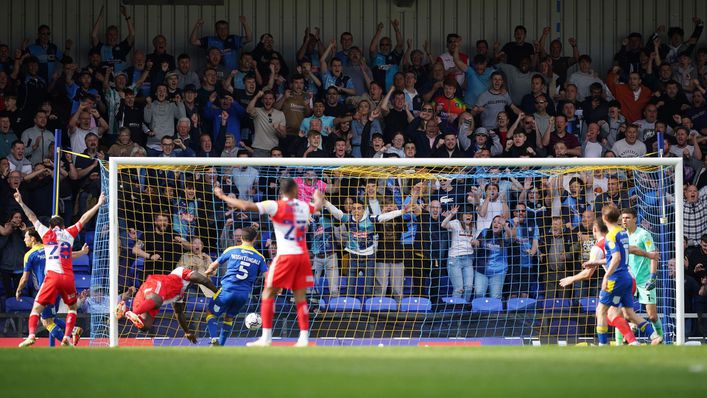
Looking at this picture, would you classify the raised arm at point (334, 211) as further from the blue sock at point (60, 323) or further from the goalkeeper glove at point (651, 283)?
the goalkeeper glove at point (651, 283)

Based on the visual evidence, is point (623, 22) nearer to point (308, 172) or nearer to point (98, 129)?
point (308, 172)

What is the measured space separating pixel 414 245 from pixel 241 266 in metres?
3.67

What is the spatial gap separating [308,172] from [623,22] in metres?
8.90

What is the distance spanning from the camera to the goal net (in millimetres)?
16062

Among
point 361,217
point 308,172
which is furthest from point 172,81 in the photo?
point 361,217

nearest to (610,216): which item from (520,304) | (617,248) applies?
(617,248)

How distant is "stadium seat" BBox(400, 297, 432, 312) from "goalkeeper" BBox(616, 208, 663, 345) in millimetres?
3111

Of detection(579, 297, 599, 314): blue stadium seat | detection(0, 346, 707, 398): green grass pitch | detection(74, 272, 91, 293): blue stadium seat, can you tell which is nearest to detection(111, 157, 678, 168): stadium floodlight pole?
detection(579, 297, 599, 314): blue stadium seat

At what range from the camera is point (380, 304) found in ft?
52.8

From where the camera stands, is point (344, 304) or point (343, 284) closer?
point (344, 304)

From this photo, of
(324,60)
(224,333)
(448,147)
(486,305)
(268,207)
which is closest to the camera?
(268,207)

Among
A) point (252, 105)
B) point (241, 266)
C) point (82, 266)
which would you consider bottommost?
point (82, 266)

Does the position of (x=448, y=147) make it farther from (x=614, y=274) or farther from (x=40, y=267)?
(x=40, y=267)

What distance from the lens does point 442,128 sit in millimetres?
19078
